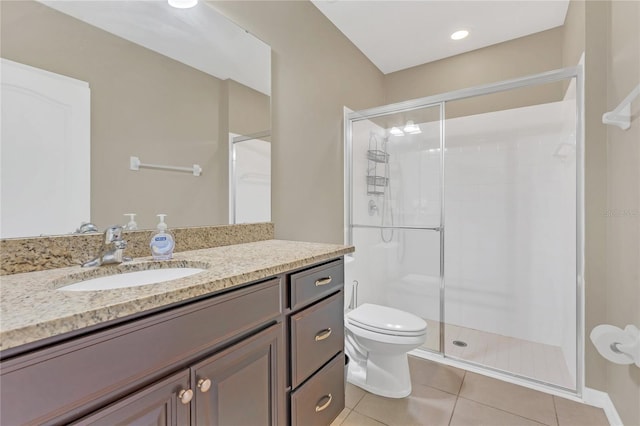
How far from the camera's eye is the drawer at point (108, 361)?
508 millimetres

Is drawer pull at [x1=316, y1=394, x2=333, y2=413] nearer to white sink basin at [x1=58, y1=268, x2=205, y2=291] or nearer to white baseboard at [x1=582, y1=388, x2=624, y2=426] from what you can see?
white sink basin at [x1=58, y1=268, x2=205, y2=291]

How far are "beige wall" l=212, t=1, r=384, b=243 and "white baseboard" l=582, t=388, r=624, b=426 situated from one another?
178 centimetres

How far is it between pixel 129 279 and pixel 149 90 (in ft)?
2.63

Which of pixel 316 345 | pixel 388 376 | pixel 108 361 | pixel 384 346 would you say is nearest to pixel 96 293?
pixel 108 361

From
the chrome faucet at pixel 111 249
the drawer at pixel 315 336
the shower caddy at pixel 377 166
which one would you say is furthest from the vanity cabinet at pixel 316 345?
the shower caddy at pixel 377 166

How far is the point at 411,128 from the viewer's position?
8.59ft

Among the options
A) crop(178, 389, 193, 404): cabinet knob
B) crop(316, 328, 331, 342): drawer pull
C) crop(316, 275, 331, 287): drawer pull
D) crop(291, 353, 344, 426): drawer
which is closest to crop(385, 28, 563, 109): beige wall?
crop(316, 275, 331, 287): drawer pull

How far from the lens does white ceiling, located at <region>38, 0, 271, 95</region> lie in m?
1.14

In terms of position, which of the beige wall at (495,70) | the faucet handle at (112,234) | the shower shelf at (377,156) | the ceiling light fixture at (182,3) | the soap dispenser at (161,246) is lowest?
the soap dispenser at (161,246)

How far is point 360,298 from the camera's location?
8.34ft

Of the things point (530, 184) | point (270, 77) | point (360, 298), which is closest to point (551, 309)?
point (530, 184)

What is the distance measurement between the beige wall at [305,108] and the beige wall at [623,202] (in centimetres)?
167

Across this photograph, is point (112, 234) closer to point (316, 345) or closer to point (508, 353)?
point (316, 345)

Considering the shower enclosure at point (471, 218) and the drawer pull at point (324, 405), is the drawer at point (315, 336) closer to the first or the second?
the drawer pull at point (324, 405)
